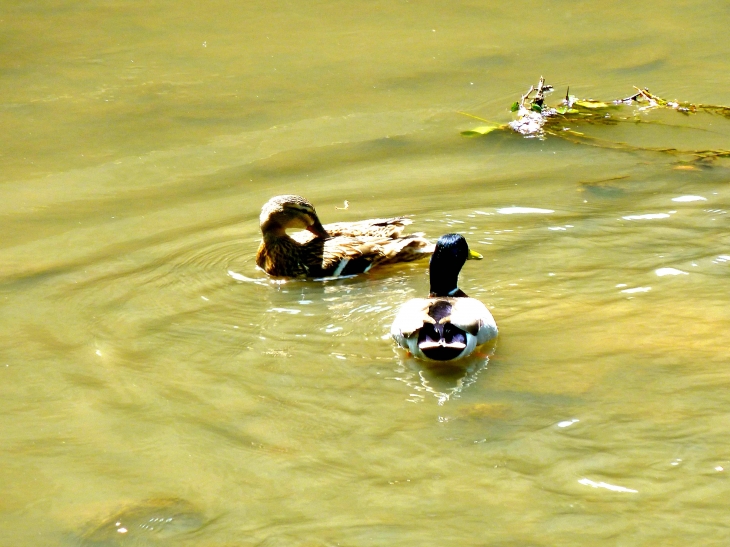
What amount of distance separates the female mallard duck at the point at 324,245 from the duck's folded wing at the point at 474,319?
1.49m

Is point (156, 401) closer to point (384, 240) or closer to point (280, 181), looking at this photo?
point (384, 240)

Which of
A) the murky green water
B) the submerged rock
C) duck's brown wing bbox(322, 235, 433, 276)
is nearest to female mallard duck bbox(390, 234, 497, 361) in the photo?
the murky green water

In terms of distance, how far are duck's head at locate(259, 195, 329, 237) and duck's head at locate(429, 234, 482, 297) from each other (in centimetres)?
155

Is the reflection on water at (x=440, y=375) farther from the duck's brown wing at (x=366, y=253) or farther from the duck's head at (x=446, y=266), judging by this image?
the duck's brown wing at (x=366, y=253)

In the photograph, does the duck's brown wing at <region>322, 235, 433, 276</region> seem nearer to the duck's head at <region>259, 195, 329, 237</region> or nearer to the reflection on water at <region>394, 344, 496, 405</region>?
the duck's head at <region>259, 195, 329, 237</region>

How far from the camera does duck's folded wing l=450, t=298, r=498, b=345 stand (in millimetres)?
6066

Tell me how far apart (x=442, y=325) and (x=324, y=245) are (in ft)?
7.00

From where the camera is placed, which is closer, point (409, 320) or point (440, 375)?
point (440, 375)

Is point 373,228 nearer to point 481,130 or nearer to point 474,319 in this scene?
point 474,319

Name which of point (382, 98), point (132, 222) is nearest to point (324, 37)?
point (382, 98)

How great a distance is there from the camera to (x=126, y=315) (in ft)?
22.4

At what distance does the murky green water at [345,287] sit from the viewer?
461 cm

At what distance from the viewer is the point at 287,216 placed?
8008 millimetres

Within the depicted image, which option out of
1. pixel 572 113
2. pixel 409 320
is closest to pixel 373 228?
pixel 409 320
